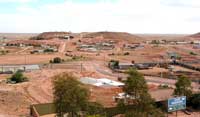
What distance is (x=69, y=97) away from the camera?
28.5 meters

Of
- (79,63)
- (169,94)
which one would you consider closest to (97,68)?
(79,63)

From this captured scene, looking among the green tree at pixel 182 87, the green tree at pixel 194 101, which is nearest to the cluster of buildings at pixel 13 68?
the green tree at pixel 182 87

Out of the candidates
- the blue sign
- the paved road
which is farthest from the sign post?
the paved road

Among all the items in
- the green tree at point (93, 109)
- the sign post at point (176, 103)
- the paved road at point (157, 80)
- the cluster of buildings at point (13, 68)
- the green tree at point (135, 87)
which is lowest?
the paved road at point (157, 80)

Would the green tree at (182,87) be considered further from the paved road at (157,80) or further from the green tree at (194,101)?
the paved road at (157,80)

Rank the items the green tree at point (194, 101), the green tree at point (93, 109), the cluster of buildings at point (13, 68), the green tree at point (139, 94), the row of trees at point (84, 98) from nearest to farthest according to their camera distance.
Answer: the row of trees at point (84, 98) < the green tree at point (93, 109) < the green tree at point (139, 94) < the green tree at point (194, 101) < the cluster of buildings at point (13, 68)

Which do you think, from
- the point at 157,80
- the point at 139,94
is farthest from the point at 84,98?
the point at 157,80

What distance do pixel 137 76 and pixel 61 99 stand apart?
7.04 metres

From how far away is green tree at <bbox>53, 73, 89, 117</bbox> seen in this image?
28.6m

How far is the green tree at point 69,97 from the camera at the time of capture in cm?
2862

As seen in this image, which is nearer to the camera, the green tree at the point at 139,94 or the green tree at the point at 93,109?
the green tree at the point at 93,109

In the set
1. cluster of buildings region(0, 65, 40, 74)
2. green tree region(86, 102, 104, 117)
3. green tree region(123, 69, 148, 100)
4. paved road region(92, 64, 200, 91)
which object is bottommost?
paved road region(92, 64, 200, 91)

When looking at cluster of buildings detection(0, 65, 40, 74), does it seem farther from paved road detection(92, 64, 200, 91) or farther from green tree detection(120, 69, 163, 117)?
green tree detection(120, 69, 163, 117)

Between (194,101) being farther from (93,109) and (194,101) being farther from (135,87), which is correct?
(93,109)
